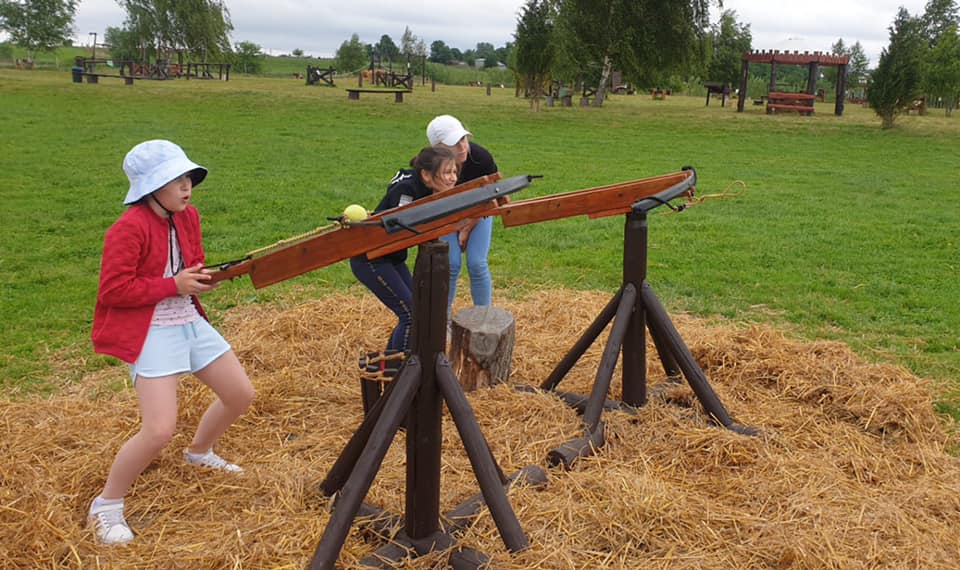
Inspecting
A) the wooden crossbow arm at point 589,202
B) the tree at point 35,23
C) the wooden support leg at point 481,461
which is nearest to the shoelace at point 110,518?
the wooden support leg at point 481,461

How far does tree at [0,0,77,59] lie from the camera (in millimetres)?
55500

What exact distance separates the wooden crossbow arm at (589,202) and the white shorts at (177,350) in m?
1.48

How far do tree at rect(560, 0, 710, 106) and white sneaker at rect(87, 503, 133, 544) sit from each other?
1159 inches

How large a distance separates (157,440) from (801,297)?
6.16 metres

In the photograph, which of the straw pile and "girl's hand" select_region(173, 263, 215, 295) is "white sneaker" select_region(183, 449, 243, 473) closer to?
the straw pile

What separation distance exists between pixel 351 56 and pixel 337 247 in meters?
66.1

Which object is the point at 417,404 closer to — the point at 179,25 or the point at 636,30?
the point at 636,30

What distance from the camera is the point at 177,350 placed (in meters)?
3.45

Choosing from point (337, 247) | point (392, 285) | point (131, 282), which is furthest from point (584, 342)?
point (131, 282)

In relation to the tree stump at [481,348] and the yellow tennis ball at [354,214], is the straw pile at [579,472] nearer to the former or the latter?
the tree stump at [481,348]

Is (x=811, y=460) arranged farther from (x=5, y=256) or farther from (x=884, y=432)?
(x=5, y=256)

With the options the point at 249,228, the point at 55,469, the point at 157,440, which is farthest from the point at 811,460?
the point at 249,228

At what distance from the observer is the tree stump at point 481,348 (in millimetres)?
5094

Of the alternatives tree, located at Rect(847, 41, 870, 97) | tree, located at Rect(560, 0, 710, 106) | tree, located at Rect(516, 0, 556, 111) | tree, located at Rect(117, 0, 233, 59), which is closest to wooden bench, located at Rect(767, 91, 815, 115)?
tree, located at Rect(560, 0, 710, 106)
